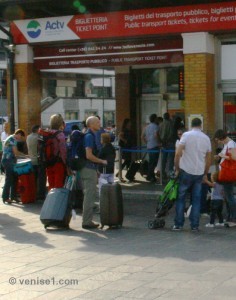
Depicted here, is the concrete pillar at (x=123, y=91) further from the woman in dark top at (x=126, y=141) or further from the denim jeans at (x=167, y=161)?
the denim jeans at (x=167, y=161)

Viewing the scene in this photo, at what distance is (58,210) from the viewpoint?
11727 mm

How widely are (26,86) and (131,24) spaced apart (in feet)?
10.9

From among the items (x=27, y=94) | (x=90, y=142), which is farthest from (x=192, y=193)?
(x=27, y=94)

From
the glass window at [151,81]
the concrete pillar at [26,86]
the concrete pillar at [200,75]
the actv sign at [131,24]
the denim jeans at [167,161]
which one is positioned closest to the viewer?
the actv sign at [131,24]

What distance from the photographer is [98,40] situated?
56.8ft

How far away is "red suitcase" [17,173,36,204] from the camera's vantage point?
50.8 feet

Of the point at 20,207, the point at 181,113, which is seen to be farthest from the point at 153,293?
the point at 181,113

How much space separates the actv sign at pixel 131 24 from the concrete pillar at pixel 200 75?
0.94 feet

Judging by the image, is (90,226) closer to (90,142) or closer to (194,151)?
(90,142)

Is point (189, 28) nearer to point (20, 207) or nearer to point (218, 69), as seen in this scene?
point (218, 69)

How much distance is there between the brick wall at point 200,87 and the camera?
52.7 ft

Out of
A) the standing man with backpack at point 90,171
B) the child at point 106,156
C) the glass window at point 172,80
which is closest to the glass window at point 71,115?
the glass window at point 172,80

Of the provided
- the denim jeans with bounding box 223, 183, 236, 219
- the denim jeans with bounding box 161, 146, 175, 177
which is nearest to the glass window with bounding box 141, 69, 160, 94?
the denim jeans with bounding box 161, 146, 175, 177

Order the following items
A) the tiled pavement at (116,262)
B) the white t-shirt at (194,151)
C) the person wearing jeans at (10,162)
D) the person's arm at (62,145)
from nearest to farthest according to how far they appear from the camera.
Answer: the tiled pavement at (116,262), the white t-shirt at (194,151), the person's arm at (62,145), the person wearing jeans at (10,162)
